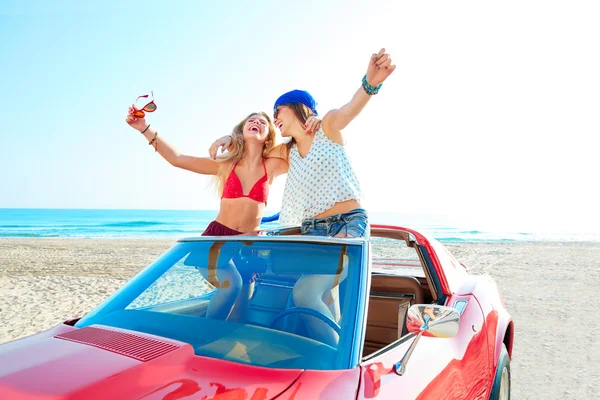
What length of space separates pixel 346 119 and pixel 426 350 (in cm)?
132

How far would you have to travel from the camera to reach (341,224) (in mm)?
2609

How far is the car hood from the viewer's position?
132cm

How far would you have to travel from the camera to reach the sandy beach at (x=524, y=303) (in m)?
3.92

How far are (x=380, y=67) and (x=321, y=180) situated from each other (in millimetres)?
684

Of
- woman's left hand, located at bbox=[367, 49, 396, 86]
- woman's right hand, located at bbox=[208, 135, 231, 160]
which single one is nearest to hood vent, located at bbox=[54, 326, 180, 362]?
woman's right hand, located at bbox=[208, 135, 231, 160]

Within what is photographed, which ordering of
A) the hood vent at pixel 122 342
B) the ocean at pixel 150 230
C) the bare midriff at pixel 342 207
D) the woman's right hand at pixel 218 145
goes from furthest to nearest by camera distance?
the ocean at pixel 150 230 → the woman's right hand at pixel 218 145 → the bare midriff at pixel 342 207 → the hood vent at pixel 122 342

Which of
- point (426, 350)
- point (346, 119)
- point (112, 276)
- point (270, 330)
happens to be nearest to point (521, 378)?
point (426, 350)

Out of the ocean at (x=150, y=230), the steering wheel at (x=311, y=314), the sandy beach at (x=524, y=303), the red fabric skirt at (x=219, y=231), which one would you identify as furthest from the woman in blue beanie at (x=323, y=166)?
the ocean at (x=150, y=230)

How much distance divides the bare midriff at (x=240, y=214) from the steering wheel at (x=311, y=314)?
1229 mm

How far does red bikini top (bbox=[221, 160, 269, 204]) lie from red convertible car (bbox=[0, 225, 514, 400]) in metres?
0.73

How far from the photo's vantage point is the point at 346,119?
8.98ft

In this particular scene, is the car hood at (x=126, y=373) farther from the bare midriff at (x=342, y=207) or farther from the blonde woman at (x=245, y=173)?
the blonde woman at (x=245, y=173)

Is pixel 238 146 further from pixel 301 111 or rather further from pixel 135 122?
pixel 135 122

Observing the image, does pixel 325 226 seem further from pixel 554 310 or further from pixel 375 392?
pixel 554 310
